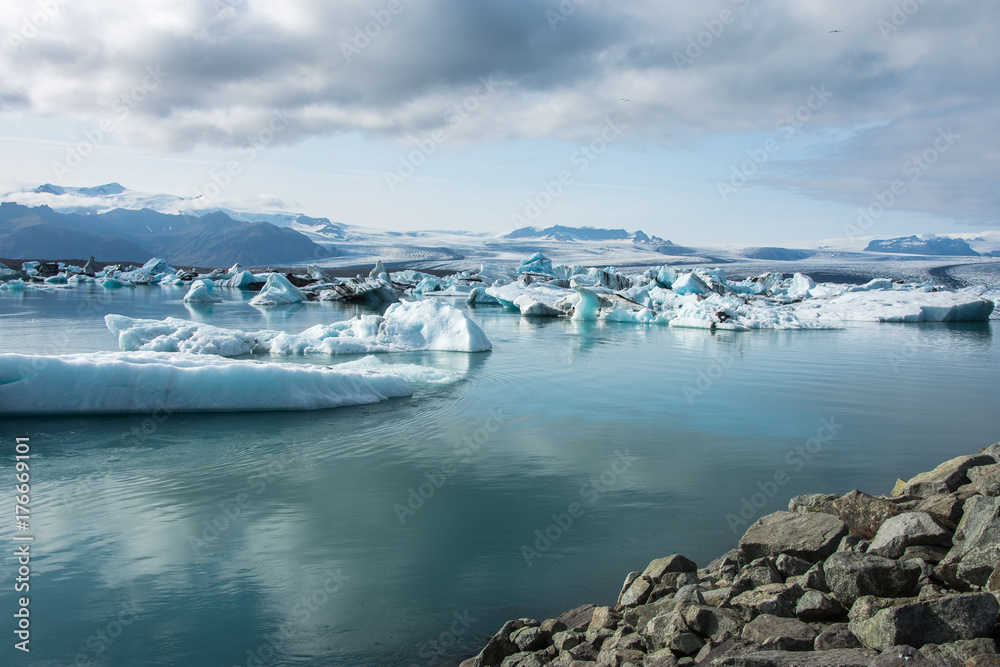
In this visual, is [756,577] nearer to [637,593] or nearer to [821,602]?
[821,602]

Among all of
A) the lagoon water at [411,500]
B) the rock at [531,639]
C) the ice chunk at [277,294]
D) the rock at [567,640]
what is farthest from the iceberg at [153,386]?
the ice chunk at [277,294]

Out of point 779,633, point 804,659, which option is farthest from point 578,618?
point 804,659

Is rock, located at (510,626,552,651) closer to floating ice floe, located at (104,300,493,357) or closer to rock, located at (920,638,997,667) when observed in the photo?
rock, located at (920,638,997,667)

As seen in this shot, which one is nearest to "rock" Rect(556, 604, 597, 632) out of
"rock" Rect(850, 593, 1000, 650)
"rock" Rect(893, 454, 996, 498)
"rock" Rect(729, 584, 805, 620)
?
"rock" Rect(729, 584, 805, 620)

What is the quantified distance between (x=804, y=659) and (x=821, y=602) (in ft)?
1.39

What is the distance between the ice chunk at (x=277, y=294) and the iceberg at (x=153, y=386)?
21.7 m

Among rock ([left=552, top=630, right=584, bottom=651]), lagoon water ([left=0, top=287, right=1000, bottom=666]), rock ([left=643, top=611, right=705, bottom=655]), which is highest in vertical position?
rock ([left=643, top=611, right=705, bottom=655])

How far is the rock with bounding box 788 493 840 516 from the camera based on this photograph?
11.9 feet

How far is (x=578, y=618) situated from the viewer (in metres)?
3.06

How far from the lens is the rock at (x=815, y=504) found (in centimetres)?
363

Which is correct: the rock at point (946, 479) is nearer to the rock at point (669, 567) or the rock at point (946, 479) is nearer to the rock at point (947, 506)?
the rock at point (947, 506)

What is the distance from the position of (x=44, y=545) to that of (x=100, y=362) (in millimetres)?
3665

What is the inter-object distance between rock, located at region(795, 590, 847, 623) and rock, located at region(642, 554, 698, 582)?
27.5 inches

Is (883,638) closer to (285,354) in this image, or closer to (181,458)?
(181,458)
